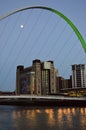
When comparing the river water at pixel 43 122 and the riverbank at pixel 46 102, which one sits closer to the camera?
the river water at pixel 43 122

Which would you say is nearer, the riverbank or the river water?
the river water

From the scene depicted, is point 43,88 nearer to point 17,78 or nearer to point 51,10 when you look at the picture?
point 17,78

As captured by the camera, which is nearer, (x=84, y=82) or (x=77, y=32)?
(x=77, y=32)

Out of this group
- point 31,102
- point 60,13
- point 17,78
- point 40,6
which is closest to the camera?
point 40,6

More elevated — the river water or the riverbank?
the river water

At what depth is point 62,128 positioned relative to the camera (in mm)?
28953

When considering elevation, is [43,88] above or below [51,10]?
below

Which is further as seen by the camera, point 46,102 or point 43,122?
point 46,102

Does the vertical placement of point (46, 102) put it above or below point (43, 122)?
below

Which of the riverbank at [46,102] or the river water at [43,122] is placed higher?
the river water at [43,122]

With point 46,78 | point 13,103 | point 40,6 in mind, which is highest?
point 40,6

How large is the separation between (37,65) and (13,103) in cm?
4373

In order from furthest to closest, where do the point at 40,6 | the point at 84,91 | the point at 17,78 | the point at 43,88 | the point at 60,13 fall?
the point at 17,78 < the point at 43,88 < the point at 84,91 < the point at 60,13 < the point at 40,6

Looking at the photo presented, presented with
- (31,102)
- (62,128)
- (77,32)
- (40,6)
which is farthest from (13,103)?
(62,128)
